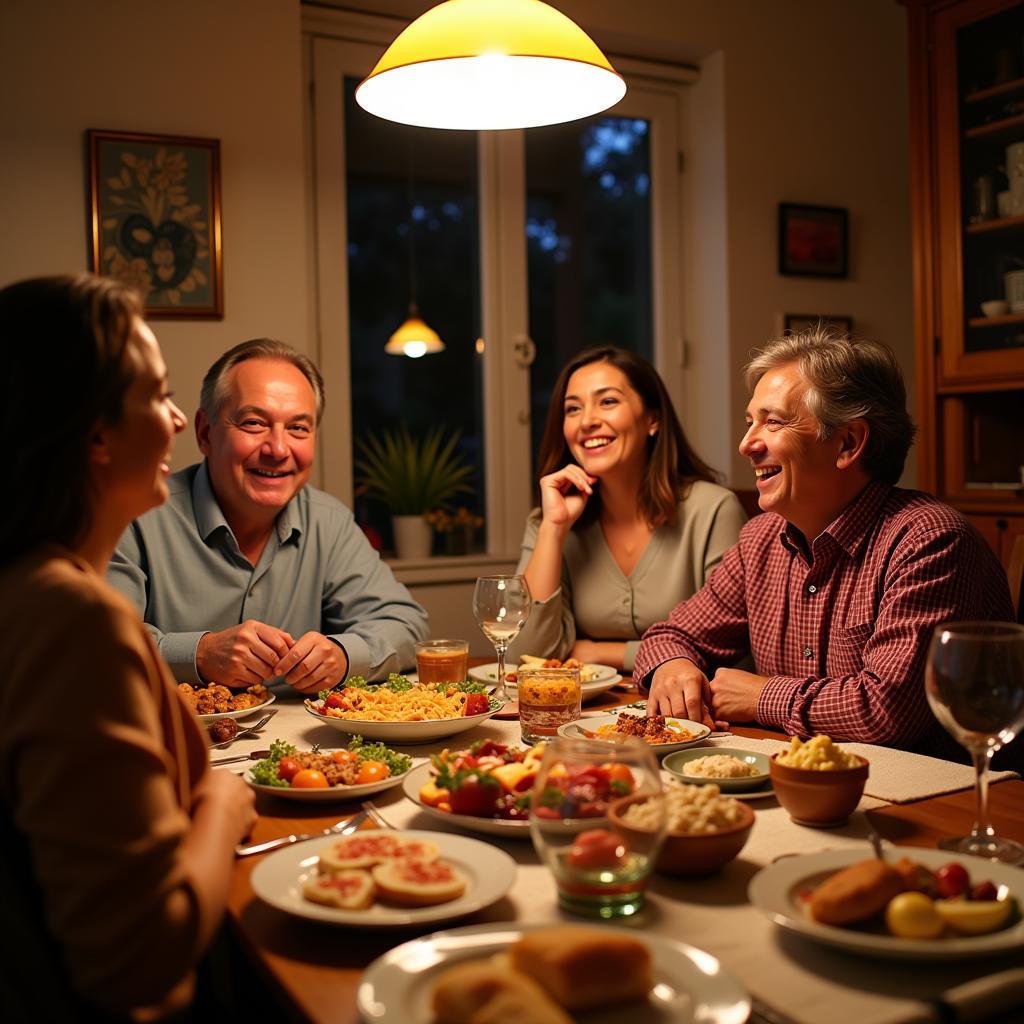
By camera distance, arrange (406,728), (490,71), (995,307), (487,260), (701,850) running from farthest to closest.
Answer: (487,260) → (995,307) → (490,71) → (406,728) → (701,850)

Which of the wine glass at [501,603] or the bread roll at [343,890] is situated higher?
the wine glass at [501,603]

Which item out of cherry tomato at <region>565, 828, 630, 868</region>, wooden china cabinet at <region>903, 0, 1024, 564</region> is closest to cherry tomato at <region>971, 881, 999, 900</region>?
cherry tomato at <region>565, 828, 630, 868</region>

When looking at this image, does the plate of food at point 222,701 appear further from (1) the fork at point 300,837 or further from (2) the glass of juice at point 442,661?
(1) the fork at point 300,837

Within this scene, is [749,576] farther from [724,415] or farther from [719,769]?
[724,415]

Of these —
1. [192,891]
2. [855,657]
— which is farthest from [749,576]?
[192,891]

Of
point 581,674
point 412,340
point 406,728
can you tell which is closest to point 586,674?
point 581,674

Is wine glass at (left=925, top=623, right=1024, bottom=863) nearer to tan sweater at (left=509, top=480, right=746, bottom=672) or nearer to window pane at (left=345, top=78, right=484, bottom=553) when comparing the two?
tan sweater at (left=509, top=480, right=746, bottom=672)

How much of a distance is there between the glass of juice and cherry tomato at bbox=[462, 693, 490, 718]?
24cm

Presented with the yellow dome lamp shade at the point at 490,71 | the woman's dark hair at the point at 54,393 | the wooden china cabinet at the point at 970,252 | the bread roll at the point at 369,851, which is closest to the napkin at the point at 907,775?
the bread roll at the point at 369,851

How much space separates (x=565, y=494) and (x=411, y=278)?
1.77 meters

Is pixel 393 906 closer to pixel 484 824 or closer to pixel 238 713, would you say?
pixel 484 824

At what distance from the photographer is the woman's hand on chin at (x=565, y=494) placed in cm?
273

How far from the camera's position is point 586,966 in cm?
81

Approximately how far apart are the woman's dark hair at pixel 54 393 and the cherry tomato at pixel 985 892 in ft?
2.85
